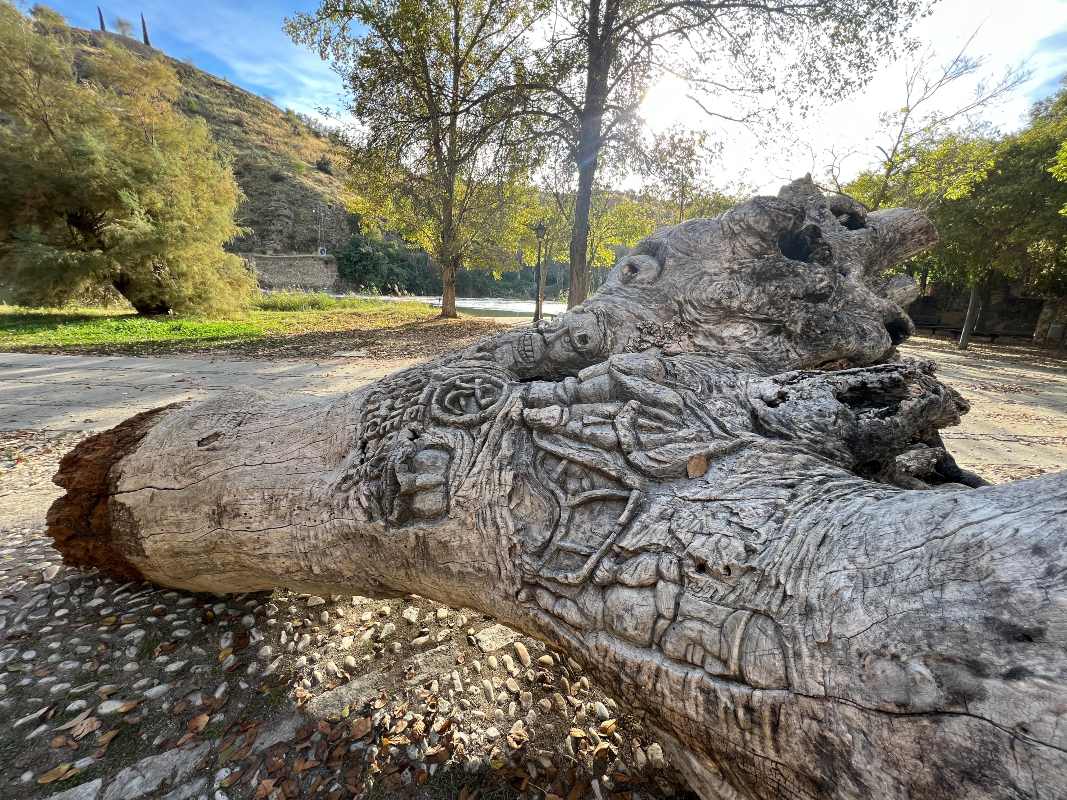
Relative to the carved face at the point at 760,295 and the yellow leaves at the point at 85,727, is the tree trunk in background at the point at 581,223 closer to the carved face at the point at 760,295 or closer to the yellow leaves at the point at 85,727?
the carved face at the point at 760,295

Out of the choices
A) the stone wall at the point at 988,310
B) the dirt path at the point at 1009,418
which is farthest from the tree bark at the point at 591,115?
the stone wall at the point at 988,310

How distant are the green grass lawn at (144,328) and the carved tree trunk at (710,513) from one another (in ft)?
36.4

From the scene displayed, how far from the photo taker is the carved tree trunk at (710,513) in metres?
0.81

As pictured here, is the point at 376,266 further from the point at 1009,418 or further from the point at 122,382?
the point at 1009,418

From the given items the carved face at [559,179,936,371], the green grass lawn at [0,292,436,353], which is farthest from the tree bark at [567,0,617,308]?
the green grass lawn at [0,292,436,353]

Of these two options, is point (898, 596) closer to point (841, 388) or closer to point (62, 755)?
point (841, 388)

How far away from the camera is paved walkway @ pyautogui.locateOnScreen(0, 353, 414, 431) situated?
5191 mm

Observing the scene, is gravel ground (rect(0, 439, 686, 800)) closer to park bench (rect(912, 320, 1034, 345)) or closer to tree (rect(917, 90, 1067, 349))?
tree (rect(917, 90, 1067, 349))

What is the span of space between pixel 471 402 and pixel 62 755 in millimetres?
1756

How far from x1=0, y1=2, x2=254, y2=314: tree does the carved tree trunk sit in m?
16.4

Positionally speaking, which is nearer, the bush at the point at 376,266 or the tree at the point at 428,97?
the tree at the point at 428,97

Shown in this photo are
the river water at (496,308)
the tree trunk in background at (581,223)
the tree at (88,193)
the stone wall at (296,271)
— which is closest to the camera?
the tree trunk in background at (581,223)

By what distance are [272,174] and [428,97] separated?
40.2 meters

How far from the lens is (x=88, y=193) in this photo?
1389 cm
